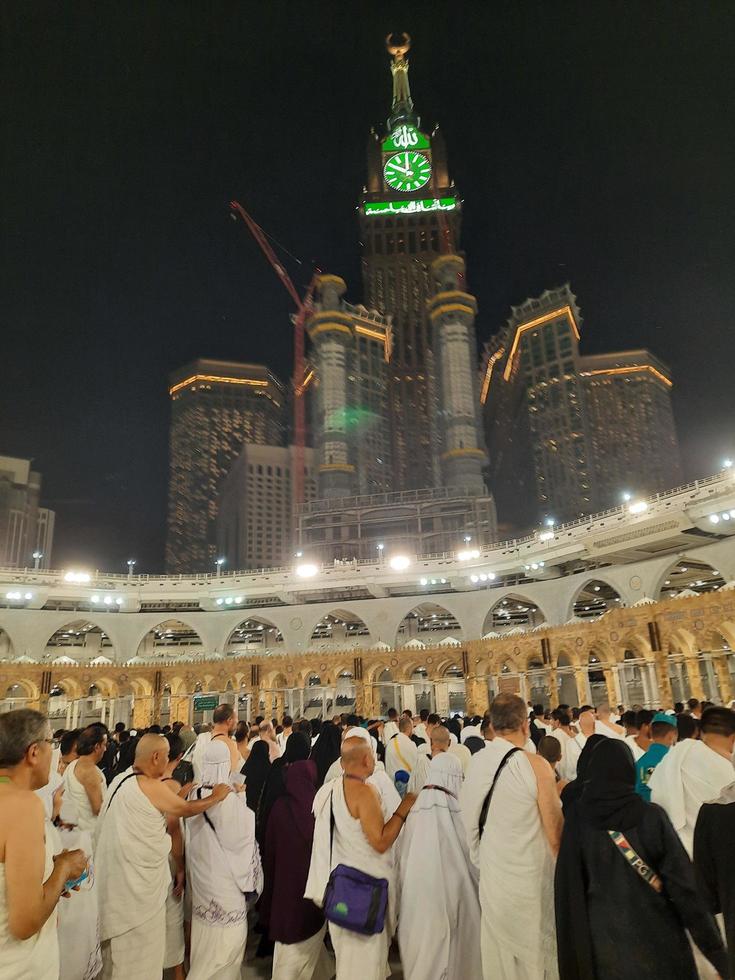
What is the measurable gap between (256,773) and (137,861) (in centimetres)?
195

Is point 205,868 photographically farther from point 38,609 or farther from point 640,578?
point 38,609

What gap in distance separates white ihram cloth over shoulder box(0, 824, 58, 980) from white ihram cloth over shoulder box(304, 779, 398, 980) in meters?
1.35

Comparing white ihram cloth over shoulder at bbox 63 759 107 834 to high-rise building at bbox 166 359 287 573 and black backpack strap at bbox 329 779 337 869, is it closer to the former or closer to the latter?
black backpack strap at bbox 329 779 337 869

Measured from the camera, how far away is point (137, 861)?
346cm

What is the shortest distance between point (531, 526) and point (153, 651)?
42901mm

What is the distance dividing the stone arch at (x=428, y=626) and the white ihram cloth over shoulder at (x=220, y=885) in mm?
34343

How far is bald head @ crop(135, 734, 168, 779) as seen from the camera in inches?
139

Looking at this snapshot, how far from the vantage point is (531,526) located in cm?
6931

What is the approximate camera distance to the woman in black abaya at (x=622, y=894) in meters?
2.28

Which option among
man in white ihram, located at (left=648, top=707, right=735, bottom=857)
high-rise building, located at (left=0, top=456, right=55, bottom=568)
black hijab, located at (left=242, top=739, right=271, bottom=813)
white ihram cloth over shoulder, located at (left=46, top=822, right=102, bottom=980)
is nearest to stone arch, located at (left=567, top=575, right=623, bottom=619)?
black hijab, located at (left=242, top=739, right=271, bottom=813)

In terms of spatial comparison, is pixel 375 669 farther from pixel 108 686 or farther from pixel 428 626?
pixel 428 626

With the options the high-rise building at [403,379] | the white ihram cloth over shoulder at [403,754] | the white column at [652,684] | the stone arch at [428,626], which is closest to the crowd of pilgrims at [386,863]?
the white ihram cloth over shoulder at [403,754]

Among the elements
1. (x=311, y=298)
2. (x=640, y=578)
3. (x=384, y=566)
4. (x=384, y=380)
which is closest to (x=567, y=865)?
(x=640, y=578)

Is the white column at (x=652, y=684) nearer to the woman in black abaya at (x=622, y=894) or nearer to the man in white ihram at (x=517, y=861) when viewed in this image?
the man in white ihram at (x=517, y=861)
